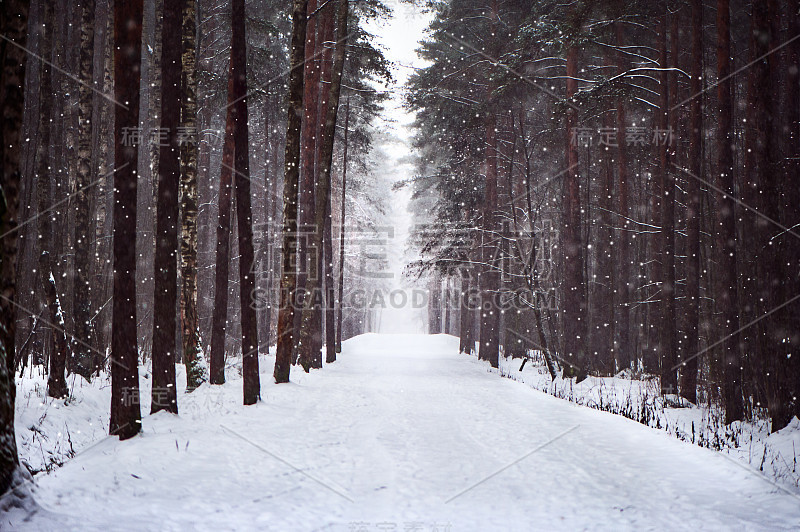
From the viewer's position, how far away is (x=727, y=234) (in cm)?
880

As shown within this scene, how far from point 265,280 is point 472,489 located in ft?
80.9

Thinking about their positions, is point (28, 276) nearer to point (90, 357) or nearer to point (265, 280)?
point (90, 357)

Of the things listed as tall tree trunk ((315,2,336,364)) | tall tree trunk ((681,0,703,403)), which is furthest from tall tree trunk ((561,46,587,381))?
tall tree trunk ((315,2,336,364))

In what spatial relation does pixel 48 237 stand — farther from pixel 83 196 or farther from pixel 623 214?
pixel 623 214

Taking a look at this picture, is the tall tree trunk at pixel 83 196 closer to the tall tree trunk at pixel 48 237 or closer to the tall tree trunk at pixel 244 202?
the tall tree trunk at pixel 48 237

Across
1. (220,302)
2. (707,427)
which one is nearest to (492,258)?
(220,302)

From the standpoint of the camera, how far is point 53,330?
829 centimetres

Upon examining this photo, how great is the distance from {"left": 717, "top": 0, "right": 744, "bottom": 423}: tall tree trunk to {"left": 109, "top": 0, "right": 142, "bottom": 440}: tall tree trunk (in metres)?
9.37

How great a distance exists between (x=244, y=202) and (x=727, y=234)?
8812mm

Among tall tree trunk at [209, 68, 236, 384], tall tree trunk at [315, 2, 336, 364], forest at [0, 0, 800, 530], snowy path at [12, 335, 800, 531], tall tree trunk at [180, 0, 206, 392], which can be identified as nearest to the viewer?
snowy path at [12, 335, 800, 531]

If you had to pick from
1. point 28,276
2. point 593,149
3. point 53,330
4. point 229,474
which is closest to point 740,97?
point 593,149

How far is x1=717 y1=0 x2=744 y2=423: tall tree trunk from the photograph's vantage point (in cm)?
862

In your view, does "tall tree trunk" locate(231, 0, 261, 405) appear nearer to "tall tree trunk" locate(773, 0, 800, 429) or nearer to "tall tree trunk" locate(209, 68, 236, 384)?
"tall tree trunk" locate(209, 68, 236, 384)

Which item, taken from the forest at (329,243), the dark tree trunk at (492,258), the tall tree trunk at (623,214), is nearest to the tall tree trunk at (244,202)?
the forest at (329,243)
